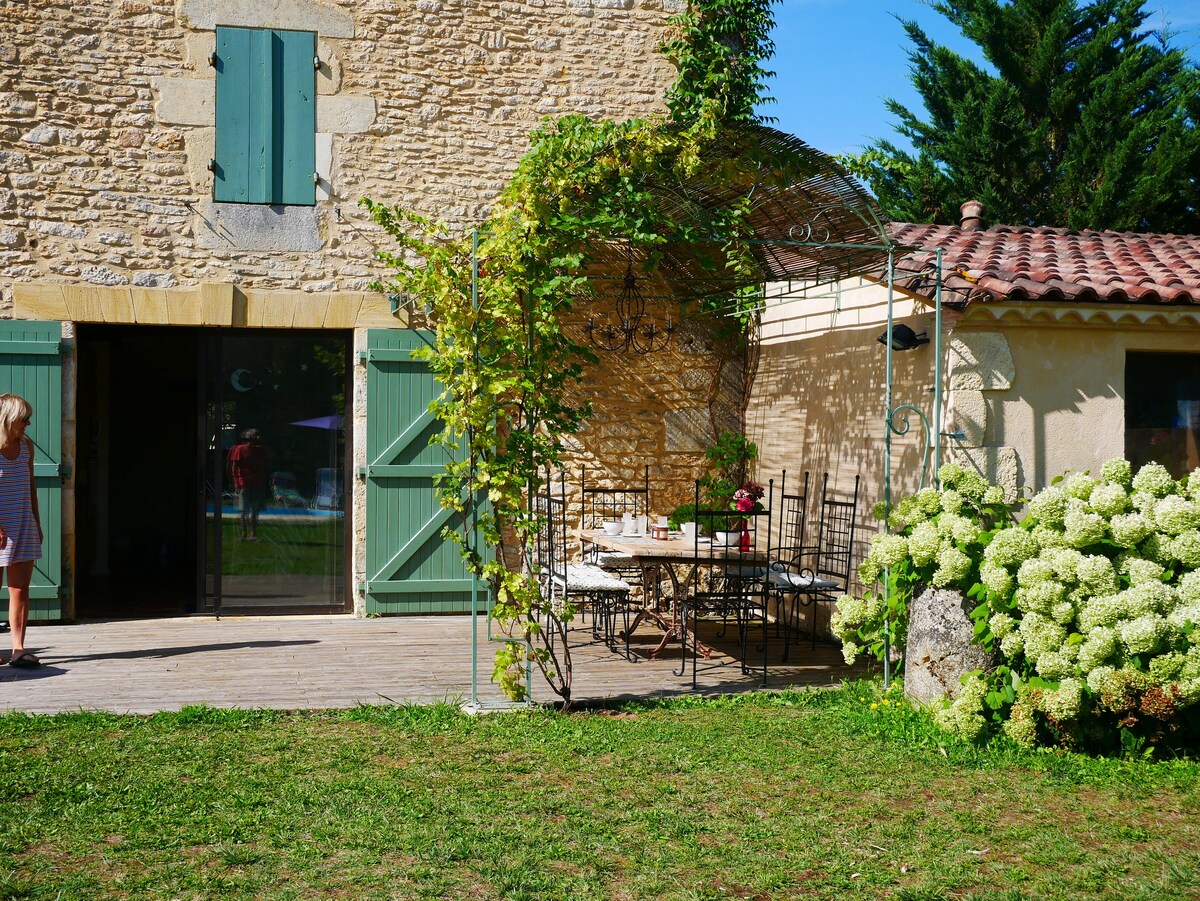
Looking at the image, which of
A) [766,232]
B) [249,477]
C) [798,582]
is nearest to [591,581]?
[798,582]

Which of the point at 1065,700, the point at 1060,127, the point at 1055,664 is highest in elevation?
the point at 1060,127

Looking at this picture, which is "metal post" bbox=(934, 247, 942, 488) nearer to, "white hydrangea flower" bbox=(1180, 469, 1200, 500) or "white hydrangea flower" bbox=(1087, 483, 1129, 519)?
"white hydrangea flower" bbox=(1087, 483, 1129, 519)

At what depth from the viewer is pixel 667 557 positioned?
250 inches

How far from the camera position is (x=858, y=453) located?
24.6 feet

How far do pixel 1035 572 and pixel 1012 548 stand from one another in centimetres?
18

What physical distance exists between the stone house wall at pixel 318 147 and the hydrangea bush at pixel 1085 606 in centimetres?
397

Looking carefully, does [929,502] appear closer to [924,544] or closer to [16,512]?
[924,544]

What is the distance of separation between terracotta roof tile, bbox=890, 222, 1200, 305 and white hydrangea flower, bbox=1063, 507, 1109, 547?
5.31 ft

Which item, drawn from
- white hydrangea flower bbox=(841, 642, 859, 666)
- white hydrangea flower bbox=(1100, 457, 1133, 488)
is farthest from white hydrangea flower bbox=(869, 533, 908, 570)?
white hydrangea flower bbox=(1100, 457, 1133, 488)

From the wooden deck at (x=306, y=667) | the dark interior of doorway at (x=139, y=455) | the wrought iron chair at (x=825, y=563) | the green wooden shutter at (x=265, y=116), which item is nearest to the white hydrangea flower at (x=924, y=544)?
the wooden deck at (x=306, y=667)

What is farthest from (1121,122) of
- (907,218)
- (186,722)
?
(186,722)

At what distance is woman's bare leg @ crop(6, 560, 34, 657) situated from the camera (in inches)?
247

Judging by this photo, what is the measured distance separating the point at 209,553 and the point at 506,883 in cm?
536

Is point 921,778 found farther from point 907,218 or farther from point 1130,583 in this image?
→ point 907,218
